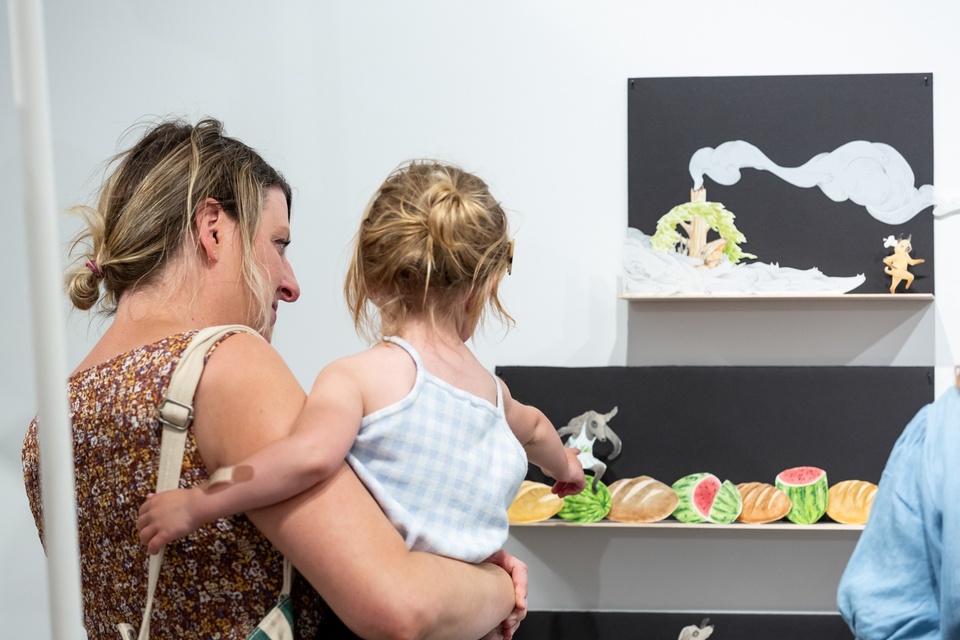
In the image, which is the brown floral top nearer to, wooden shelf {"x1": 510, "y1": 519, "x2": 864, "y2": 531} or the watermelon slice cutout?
wooden shelf {"x1": 510, "y1": 519, "x2": 864, "y2": 531}

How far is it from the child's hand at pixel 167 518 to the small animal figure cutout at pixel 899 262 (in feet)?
5.96

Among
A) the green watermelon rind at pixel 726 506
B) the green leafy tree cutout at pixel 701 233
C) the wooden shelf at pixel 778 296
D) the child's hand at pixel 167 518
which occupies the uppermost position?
the green leafy tree cutout at pixel 701 233

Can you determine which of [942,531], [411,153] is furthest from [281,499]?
[411,153]

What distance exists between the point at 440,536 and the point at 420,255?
1.10 ft

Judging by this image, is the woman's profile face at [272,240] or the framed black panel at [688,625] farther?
the framed black panel at [688,625]

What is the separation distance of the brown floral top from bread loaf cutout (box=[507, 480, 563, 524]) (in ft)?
4.02

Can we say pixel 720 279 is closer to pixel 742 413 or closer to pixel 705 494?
pixel 742 413

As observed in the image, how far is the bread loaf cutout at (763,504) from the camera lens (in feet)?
6.89

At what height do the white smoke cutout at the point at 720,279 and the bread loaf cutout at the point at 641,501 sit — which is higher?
the white smoke cutout at the point at 720,279

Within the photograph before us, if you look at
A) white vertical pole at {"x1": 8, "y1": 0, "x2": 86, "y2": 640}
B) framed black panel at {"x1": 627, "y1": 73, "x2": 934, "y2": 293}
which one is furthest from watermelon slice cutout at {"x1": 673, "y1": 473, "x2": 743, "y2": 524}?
white vertical pole at {"x1": 8, "y1": 0, "x2": 86, "y2": 640}

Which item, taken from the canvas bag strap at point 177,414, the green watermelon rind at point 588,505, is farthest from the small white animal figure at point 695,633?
the canvas bag strap at point 177,414

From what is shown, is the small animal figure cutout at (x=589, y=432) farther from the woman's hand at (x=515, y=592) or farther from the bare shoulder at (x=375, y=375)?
the bare shoulder at (x=375, y=375)

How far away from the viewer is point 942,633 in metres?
1.01

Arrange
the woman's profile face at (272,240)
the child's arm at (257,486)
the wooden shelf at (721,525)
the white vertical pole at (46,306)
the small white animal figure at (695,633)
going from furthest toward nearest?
the small white animal figure at (695,633) → the wooden shelf at (721,525) → the woman's profile face at (272,240) → the child's arm at (257,486) → the white vertical pole at (46,306)
